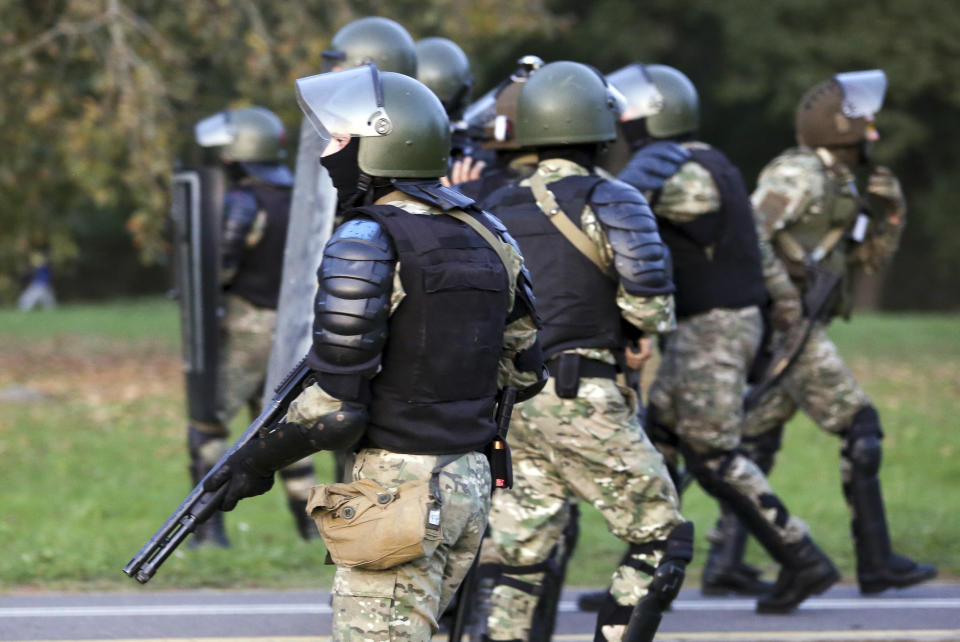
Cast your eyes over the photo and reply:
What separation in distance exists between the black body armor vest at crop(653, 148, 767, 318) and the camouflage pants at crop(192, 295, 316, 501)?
7.79 feet

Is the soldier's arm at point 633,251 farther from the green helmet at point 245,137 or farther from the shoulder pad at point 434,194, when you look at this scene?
the green helmet at point 245,137

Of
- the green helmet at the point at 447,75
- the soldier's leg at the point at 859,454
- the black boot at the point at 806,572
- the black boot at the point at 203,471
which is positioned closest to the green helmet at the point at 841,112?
the soldier's leg at the point at 859,454

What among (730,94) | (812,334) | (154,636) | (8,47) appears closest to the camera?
(154,636)

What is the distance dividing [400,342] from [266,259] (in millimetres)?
4028

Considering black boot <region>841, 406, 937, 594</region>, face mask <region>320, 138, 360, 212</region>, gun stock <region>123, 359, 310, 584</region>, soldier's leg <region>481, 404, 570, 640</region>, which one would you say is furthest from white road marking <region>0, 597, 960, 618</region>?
face mask <region>320, 138, 360, 212</region>

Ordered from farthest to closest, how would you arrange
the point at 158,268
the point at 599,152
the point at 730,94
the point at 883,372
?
the point at 158,268 < the point at 730,94 < the point at 883,372 < the point at 599,152

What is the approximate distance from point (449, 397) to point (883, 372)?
1179 cm

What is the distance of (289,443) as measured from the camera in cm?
387

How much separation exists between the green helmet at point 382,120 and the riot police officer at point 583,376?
3.55ft

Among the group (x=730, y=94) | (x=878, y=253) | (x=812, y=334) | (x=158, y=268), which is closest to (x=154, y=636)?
(x=812, y=334)

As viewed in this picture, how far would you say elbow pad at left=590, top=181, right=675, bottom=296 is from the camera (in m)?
4.98

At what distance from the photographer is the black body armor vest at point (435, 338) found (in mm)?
3889

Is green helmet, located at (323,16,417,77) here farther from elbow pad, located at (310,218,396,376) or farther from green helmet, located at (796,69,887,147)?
elbow pad, located at (310,218,396,376)

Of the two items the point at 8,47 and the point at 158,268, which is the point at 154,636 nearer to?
the point at 8,47
